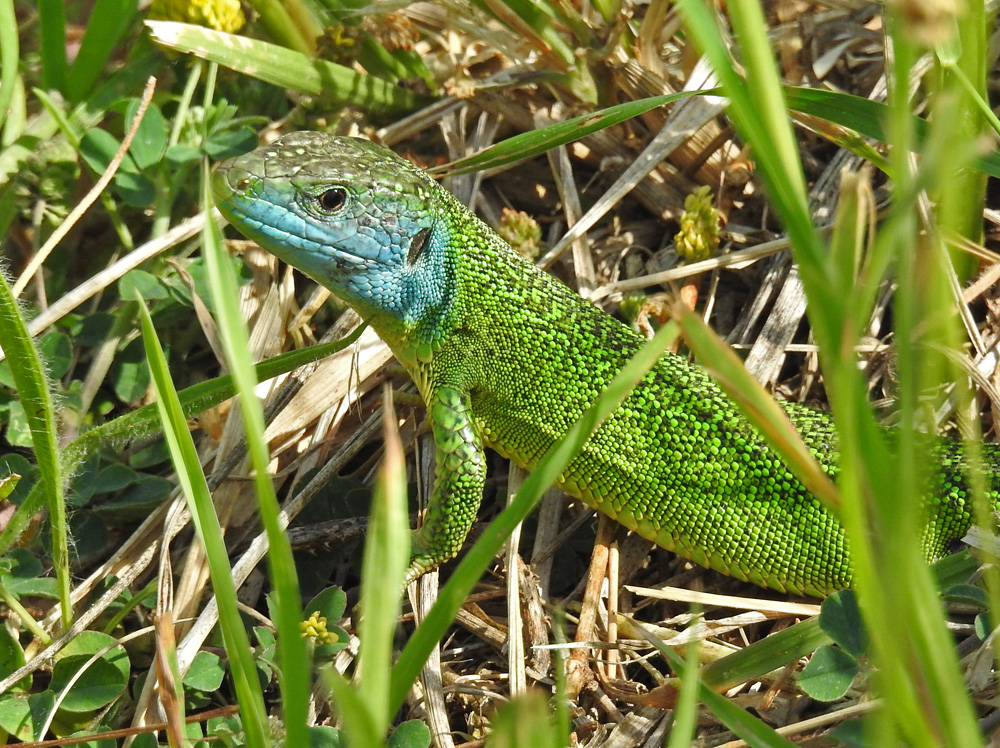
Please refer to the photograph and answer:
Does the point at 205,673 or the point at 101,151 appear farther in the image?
the point at 101,151

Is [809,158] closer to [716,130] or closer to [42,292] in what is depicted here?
[716,130]

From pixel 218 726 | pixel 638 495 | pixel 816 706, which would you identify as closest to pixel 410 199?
pixel 638 495

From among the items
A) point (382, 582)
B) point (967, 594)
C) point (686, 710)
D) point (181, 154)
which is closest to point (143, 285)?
point (181, 154)

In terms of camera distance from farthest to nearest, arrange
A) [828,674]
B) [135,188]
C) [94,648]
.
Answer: [135,188] < [94,648] < [828,674]

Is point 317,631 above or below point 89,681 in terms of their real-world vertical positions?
above

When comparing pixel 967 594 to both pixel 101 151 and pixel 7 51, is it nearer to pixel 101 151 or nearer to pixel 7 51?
pixel 101 151

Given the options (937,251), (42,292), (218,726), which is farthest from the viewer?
(42,292)
